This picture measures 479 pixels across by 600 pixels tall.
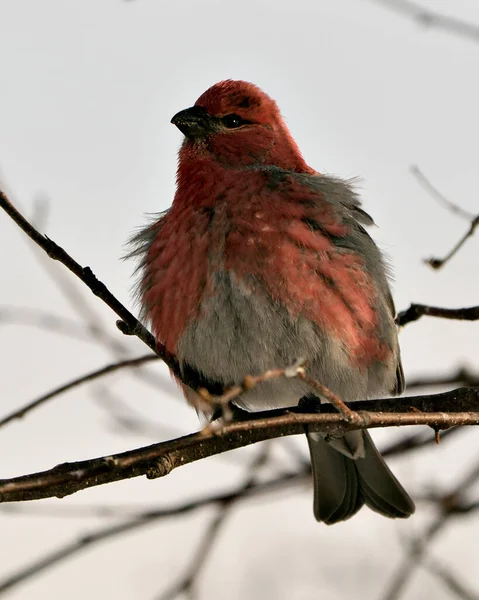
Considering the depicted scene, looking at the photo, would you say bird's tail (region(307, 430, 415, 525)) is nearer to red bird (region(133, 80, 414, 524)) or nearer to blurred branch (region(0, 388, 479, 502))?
red bird (region(133, 80, 414, 524))

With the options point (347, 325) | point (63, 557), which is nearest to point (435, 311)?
point (347, 325)

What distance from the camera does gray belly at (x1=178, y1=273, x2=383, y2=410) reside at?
4992mm

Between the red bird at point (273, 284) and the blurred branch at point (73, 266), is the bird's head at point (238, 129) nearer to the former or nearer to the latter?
→ the red bird at point (273, 284)

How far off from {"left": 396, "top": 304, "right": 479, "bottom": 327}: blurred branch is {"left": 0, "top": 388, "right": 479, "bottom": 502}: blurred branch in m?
0.36

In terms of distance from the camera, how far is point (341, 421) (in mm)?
3768

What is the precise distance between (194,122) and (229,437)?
2.46m

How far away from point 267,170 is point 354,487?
2147 millimetres

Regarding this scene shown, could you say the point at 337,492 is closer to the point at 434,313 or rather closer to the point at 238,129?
the point at 434,313

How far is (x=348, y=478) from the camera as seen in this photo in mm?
6035

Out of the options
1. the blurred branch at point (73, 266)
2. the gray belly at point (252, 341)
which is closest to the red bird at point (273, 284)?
the gray belly at point (252, 341)

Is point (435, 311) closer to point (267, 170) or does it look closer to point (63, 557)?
point (267, 170)

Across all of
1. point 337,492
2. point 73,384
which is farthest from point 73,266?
point 337,492

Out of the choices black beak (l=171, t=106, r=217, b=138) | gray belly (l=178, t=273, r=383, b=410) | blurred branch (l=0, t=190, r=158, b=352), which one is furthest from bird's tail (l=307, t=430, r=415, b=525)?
blurred branch (l=0, t=190, r=158, b=352)

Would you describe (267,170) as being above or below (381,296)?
above
